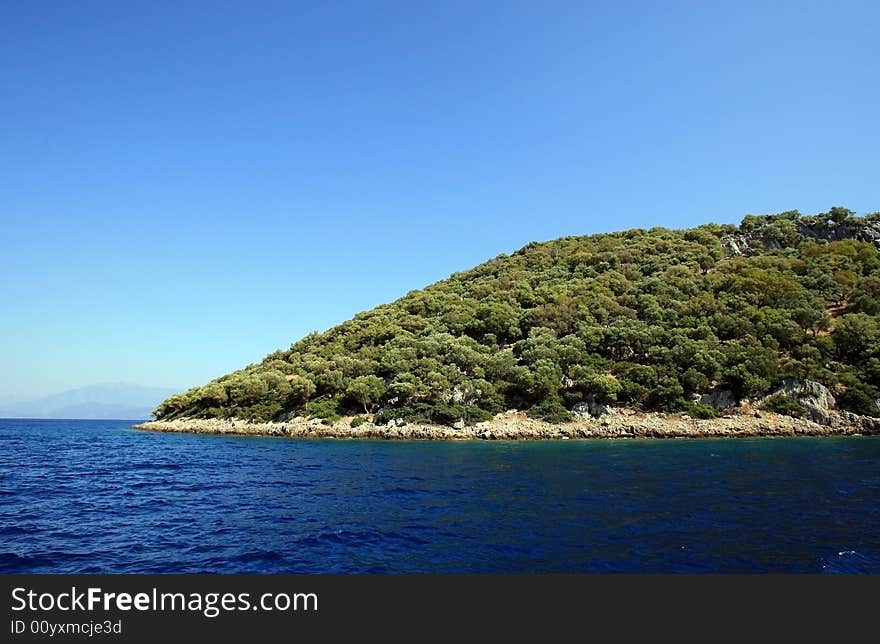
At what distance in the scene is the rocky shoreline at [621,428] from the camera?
5166cm

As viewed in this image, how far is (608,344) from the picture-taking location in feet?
228

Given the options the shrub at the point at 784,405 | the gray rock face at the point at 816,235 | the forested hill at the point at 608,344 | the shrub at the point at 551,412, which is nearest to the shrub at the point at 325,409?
the forested hill at the point at 608,344

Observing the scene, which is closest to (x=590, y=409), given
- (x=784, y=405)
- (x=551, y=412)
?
(x=551, y=412)

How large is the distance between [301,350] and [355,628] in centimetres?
8917

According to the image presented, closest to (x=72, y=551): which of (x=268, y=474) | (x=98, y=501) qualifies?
(x=98, y=501)

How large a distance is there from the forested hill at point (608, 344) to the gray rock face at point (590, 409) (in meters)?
0.67

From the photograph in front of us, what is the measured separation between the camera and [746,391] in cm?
5700

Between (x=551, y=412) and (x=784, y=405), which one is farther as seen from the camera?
(x=551, y=412)

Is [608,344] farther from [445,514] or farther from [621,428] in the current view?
[445,514]

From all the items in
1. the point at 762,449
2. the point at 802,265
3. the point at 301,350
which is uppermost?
the point at 802,265

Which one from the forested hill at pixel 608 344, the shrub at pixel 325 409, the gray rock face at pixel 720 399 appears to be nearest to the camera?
the gray rock face at pixel 720 399

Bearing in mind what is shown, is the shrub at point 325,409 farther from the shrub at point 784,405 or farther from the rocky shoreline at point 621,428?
the shrub at point 784,405

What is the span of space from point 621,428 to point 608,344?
18.7 metres

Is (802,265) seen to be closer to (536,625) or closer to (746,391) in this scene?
(746,391)
